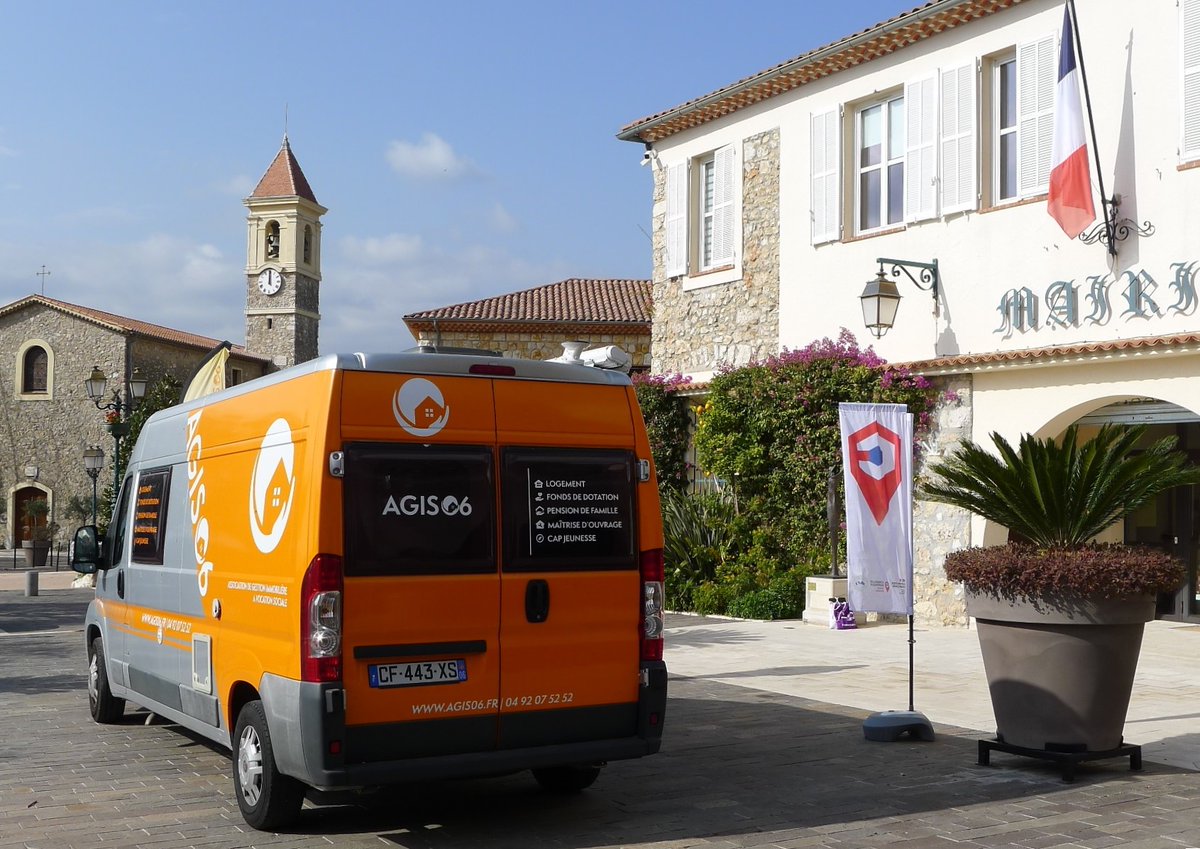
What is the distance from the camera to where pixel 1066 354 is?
13.7 metres

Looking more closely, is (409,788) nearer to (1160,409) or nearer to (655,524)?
(655,524)

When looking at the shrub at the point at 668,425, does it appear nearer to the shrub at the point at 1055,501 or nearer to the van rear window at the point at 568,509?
the shrub at the point at 1055,501

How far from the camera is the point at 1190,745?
7.81m

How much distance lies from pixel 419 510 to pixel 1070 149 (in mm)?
10560

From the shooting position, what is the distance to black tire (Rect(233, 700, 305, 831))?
225 inches

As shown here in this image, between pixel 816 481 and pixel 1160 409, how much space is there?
15.0 ft

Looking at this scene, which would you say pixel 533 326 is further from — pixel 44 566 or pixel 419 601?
pixel 419 601

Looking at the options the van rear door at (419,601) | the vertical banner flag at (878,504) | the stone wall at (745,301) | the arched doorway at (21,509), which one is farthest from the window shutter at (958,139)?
the arched doorway at (21,509)

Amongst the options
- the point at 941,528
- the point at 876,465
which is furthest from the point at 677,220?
the point at 876,465

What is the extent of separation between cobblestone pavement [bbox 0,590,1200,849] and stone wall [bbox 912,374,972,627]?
7.14 meters

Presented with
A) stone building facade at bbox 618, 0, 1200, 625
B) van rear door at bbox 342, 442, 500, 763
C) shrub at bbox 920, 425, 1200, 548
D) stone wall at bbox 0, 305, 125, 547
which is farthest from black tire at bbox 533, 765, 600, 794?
stone wall at bbox 0, 305, 125, 547

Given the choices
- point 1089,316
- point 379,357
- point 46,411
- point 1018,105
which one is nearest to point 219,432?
point 379,357

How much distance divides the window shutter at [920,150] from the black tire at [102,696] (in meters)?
11.2

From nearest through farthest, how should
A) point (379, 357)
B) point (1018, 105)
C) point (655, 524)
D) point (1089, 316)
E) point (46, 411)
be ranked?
point (379, 357)
point (655, 524)
point (1089, 316)
point (1018, 105)
point (46, 411)
